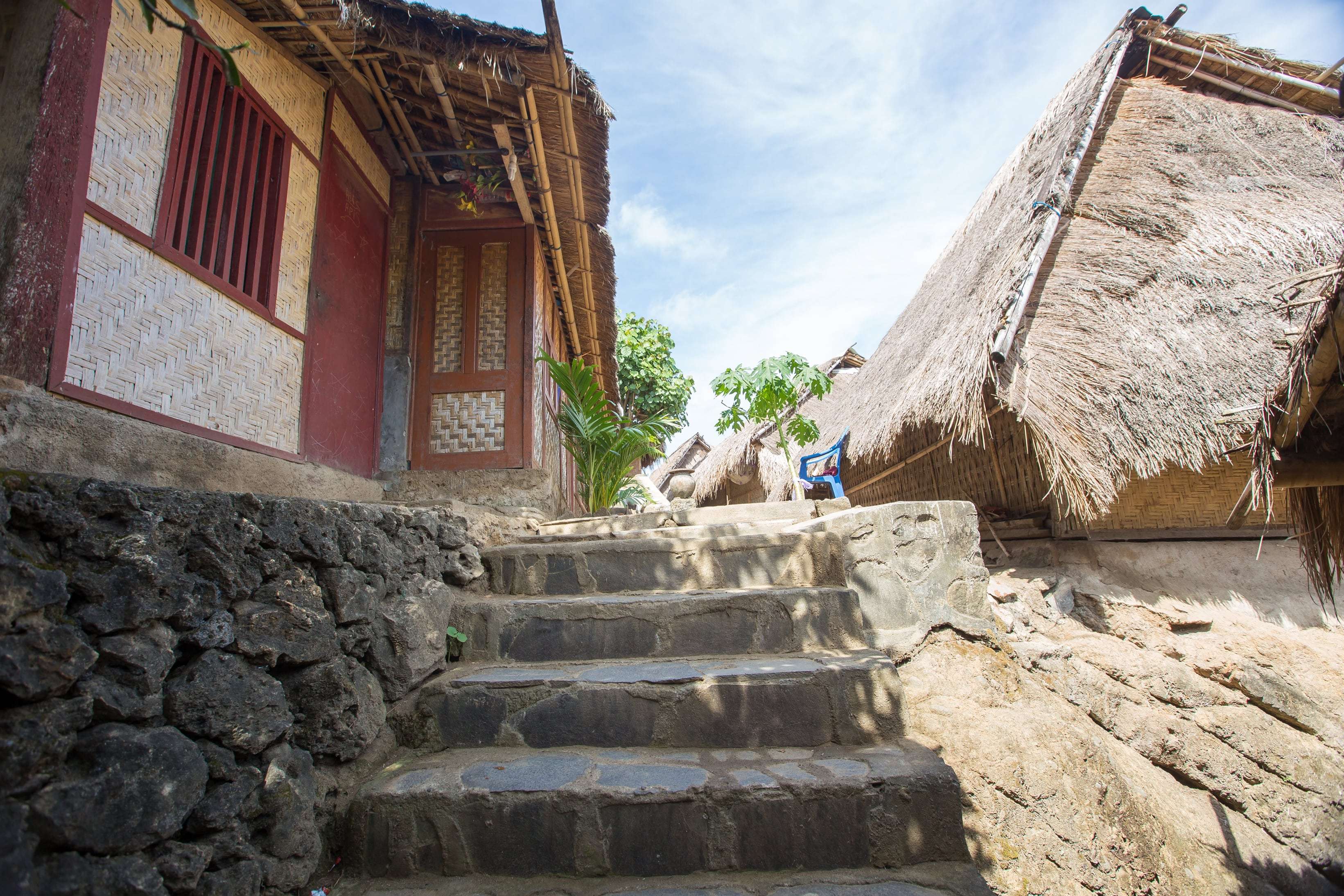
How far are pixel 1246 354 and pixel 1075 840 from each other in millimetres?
3658

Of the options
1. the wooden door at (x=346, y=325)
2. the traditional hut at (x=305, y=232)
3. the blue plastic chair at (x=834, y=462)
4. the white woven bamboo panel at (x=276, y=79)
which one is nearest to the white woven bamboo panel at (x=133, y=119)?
the traditional hut at (x=305, y=232)

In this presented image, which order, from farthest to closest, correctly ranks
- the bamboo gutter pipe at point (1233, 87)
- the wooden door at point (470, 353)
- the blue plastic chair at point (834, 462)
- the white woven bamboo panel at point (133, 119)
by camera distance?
1. the blue plastic chair at point (834, 462)
2. the bamboo gutter pipe at point (1233, 87)
3. the wooden door at point (470, 353)
4. the white woven bamboo panel at point (133, 119)

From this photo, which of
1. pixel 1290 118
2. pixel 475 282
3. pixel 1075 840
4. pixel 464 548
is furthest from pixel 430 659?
pixel 1290 118

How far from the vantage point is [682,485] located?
12.5m

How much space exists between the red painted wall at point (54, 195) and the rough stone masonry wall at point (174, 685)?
2.83ft

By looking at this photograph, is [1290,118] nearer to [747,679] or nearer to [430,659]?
[747,679]

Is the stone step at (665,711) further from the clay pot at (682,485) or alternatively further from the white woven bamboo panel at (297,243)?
the clay pot at (682,485)

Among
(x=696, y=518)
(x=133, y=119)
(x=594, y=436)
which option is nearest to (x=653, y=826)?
(x=696, y=518)

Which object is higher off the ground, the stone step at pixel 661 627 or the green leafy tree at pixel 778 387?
the green leafy tree at pixel 778 387

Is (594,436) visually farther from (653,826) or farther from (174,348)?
(653,826)

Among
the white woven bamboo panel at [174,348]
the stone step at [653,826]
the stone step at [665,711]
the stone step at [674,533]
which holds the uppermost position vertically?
the white woven bamboo panel at [174,348]

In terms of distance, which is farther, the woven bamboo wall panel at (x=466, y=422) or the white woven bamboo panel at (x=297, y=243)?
the woven bamboo wall panel at (x=466, y=422)

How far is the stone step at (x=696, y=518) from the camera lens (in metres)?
3.43

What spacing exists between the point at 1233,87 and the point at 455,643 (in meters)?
8.43
